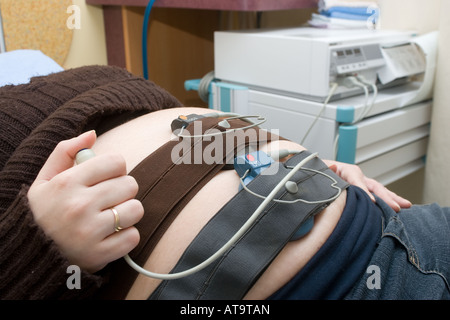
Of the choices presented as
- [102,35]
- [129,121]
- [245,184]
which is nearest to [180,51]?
[102,35]

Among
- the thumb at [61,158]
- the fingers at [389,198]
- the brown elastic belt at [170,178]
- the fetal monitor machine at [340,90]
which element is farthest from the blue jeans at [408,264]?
the fetal monitor machine at [340,90]

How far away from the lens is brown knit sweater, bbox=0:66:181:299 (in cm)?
45

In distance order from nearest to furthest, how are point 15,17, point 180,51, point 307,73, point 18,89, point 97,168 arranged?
point 97,168 < point 18,89 < point 307,73 < point 15,17 < point 180,51

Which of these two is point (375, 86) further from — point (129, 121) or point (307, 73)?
point (129, 121)

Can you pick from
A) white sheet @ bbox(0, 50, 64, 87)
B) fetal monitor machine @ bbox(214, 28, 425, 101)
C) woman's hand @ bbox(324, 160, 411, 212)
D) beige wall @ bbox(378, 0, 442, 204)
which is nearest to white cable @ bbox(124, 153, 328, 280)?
woman's hand @ bbox(324, 160, 411, 212)

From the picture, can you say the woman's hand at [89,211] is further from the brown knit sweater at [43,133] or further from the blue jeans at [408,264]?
the blue jeans at [408,264]

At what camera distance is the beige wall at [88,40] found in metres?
1.59

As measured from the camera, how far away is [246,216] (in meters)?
0.50

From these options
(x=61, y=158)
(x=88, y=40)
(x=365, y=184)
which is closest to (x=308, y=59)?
(x=365, y=184)

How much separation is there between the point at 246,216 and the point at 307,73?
0.70 meters

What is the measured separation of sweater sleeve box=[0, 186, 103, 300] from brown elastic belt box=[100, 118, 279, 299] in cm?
5

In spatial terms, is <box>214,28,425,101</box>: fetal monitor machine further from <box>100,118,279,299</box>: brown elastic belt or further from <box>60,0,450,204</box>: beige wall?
<box>100,118,279,299</box>: brown elastic belt

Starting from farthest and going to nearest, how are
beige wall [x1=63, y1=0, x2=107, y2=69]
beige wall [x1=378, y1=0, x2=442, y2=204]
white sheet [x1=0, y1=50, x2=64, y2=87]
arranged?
beige wall [x1=63, y1=0, x2=107, y2=69]
beige wall [x1=378, y1=0, x2=442, y2=204]
white sheet [x1=0, y1=50, x2=64, y2=87]

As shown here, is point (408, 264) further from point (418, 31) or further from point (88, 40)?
point (88, 40)
